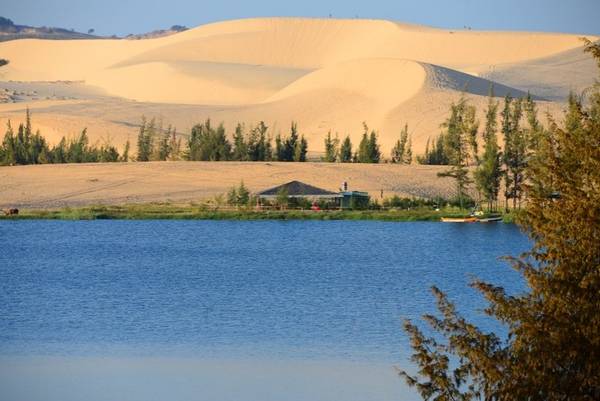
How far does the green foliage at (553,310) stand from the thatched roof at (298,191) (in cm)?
4117

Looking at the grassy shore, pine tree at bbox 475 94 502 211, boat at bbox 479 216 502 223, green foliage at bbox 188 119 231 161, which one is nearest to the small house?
the grassy shore

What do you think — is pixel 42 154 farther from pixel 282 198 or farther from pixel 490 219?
pixel 490 219

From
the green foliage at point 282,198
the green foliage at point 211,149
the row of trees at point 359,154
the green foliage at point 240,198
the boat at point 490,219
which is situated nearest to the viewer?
the boat at point 490,219

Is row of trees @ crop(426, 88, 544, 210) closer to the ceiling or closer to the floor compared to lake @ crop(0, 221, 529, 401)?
closer to the ceiling

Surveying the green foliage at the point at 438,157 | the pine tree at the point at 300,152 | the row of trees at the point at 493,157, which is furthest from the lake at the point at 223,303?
the green foliage at the point at 438,157

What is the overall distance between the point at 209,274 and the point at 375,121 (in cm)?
5440

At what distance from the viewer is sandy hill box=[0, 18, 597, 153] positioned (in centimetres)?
9106

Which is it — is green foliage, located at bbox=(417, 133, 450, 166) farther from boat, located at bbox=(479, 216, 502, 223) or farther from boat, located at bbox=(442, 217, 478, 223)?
boat, located at bbox=(442, 217, 478, 223)

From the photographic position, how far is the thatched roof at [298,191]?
54375 mm

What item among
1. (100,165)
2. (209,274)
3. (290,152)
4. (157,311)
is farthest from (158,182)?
(157,311)

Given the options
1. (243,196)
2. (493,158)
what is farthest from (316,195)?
(493,158)

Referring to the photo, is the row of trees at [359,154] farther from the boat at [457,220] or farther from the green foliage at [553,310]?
the green foliage at [553,310]

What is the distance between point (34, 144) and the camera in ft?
225

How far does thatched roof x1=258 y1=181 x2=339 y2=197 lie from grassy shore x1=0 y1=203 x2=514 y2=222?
183cm
